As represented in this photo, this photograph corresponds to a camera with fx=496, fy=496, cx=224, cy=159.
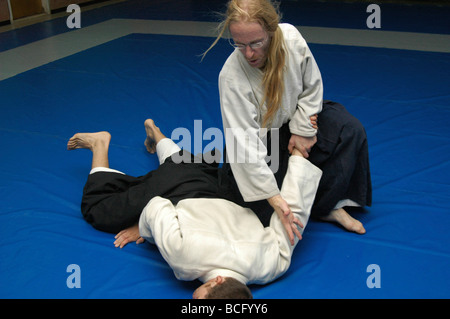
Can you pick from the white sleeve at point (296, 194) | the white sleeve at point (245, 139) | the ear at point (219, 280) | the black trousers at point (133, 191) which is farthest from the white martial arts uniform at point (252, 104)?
the ear at point (219, 280)

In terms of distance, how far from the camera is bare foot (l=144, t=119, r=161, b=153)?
9.08ft

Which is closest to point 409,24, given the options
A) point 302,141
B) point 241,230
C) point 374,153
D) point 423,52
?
point 423,52

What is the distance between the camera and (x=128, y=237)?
2139 mm

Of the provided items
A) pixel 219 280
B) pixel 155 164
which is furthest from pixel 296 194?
pixel 155 164

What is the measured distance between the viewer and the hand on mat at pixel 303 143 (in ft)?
6.89

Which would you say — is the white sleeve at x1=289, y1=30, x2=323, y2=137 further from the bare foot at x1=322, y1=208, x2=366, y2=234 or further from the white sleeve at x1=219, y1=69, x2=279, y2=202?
the bare foot at x1=322, y1=208, x2=366, y2=234

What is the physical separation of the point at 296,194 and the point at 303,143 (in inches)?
9.4

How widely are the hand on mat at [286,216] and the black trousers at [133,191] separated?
326 mm

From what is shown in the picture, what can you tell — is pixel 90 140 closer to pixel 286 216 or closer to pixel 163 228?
pixel 163 228

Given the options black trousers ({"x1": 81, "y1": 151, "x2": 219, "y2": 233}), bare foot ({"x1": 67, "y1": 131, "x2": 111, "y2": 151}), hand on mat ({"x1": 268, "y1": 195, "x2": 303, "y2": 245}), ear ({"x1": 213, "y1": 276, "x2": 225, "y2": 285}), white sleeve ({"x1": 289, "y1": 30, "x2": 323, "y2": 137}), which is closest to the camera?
ear ({"x1": 213, "y1": 276, "x2": 225, "y2": 285})

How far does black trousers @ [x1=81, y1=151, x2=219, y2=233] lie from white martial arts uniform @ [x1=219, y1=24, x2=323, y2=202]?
28 centimetres

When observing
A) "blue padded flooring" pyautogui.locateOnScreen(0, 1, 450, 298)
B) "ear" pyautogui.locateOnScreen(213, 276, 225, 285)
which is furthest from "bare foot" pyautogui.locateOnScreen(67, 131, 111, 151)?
"ear" pyautogui.locateOnScreen(213, 276, 225, 285)

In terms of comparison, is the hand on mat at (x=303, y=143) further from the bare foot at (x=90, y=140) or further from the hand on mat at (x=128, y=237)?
the bare foot at (x=90, y=140)

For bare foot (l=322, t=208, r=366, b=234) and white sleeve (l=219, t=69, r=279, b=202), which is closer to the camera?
white sleeve (l=219, t=69, r=279, b=202)
